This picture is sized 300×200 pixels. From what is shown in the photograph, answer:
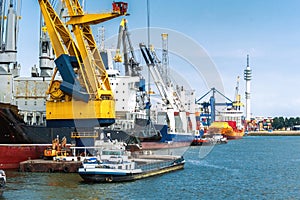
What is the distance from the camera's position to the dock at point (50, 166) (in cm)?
3133

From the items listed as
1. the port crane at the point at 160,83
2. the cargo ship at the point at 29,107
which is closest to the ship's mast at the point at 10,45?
the cargo ship at the point at 29,107

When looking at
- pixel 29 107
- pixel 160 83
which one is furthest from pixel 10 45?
pixel 160 83

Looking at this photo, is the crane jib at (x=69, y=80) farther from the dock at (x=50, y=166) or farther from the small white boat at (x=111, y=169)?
the small white boat at (x=111, y=169)

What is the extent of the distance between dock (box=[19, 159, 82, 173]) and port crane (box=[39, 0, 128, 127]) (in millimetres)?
4776

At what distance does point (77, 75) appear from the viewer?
3594 centimetres

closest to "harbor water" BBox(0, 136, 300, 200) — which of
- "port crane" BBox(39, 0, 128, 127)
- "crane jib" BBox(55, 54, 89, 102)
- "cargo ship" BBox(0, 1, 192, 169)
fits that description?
"cargo ship" BBox(0, 1, 192, 169)

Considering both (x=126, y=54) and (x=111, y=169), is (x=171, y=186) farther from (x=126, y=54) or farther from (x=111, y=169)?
(x=126, y=54)

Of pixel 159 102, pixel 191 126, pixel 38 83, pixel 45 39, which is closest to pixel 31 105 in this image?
pixel 38 83

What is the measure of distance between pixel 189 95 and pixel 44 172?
64.0 metres

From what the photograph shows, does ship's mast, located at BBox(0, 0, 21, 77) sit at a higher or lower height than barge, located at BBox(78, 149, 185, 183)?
higher

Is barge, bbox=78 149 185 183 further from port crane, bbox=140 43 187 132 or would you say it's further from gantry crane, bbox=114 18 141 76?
port crane, bbox=140 43 187 132

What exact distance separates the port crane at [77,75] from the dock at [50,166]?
4.78m

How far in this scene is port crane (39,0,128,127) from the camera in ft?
115

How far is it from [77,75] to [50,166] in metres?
7.63
